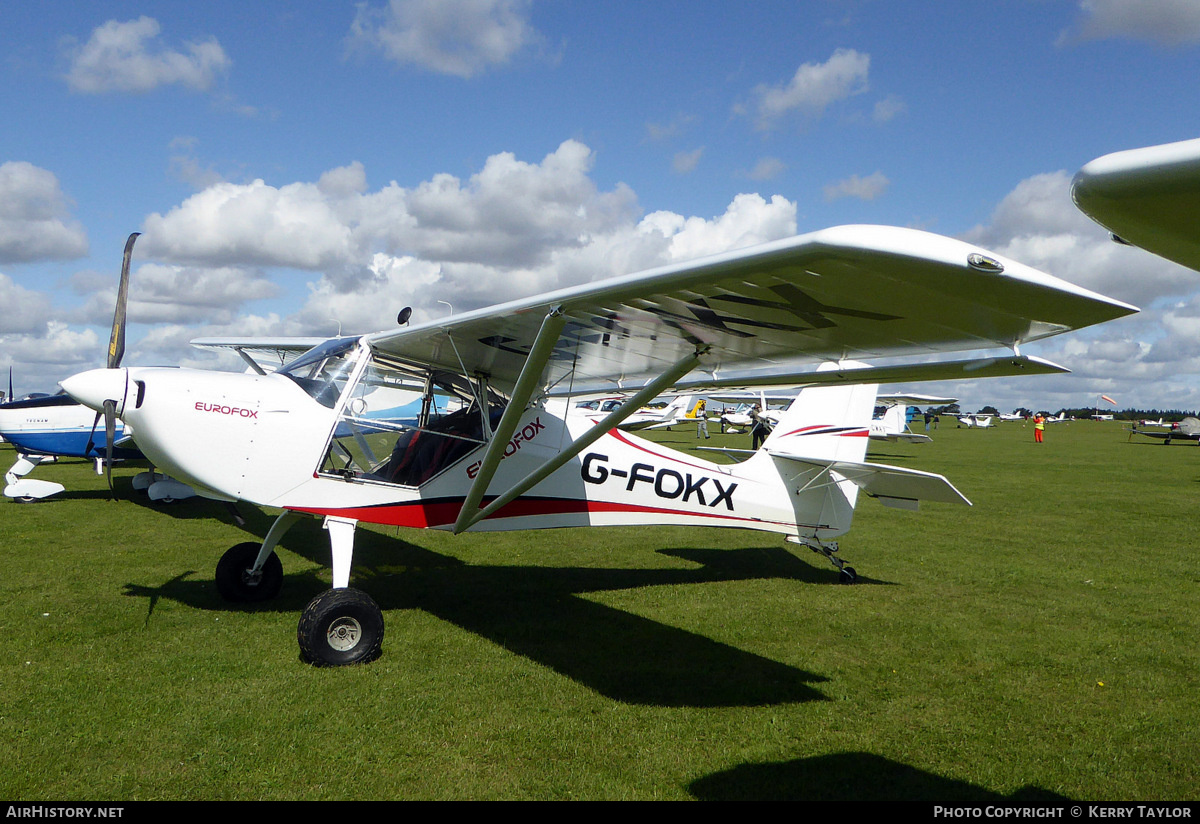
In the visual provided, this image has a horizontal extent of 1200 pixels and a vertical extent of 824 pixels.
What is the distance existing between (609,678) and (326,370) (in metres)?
A: 3.14

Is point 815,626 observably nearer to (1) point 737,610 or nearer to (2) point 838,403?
(1) point 737,610

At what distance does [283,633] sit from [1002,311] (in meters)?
5.25

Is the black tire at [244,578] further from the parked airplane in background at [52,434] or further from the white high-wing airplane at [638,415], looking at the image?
the parked airplane in background at [52,434]

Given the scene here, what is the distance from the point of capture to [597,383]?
677 centimetres

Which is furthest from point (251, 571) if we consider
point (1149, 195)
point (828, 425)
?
point (1149, 195)

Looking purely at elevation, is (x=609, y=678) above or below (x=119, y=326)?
below

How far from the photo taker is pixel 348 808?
3.09 metres

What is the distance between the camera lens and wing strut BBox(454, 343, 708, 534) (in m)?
4.31

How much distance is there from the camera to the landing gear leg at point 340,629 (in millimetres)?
4727

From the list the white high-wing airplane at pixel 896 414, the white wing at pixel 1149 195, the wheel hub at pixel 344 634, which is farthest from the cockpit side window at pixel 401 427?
the white high-wing airplane at pixel 896 414

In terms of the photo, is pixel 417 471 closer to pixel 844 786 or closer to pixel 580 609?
pixel 580 609

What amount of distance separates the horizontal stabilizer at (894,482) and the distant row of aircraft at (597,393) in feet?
0.08

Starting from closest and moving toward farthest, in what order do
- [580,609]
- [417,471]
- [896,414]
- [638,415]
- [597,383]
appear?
[417,471]
[580,609]
[597,383]
[638,415]
[896,414]

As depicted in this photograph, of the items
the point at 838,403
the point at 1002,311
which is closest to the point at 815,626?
the point at 838,403
